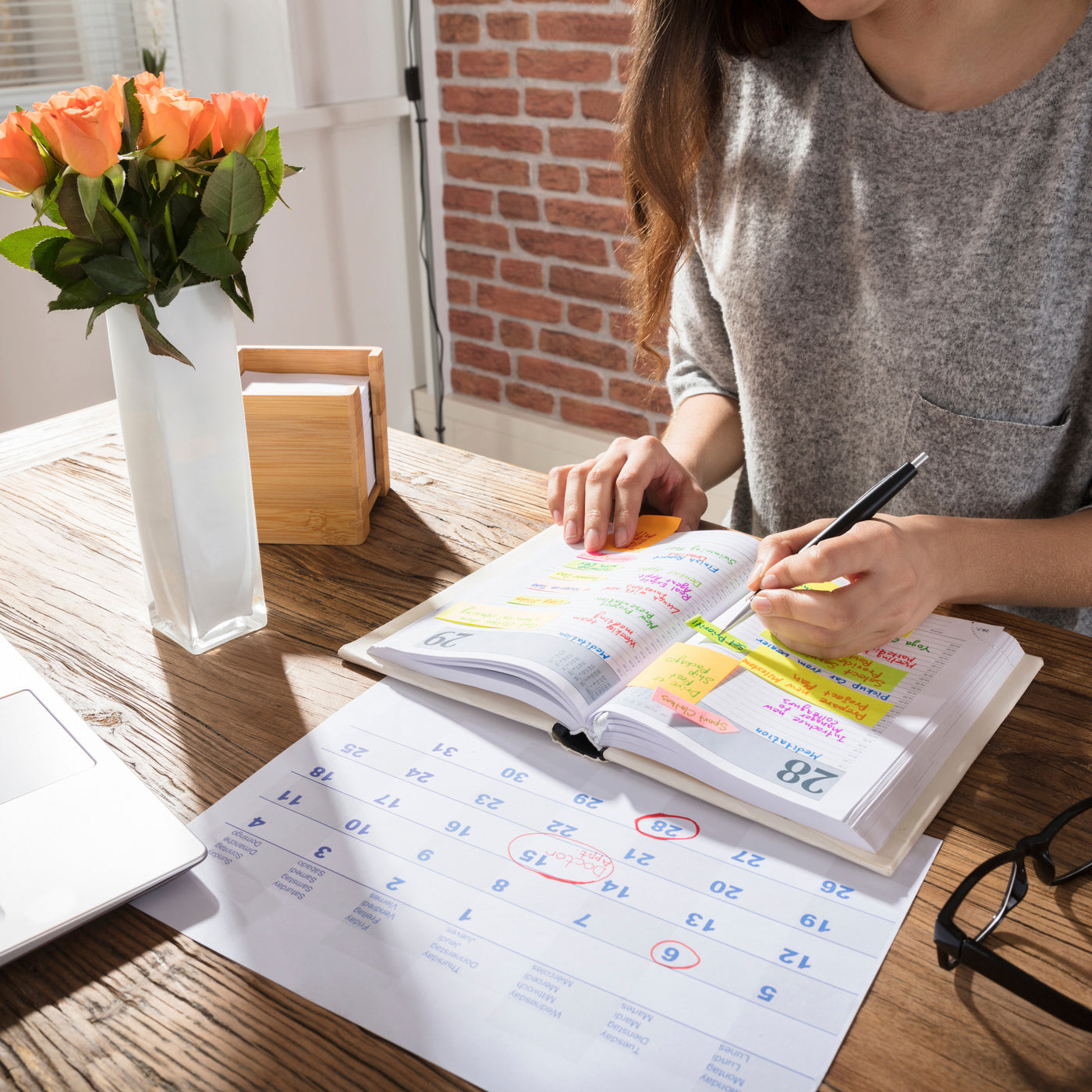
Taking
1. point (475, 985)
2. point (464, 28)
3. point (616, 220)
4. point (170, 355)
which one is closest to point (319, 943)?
point (475, 985)

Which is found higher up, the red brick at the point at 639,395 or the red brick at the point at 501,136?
the red brick at the point at 501,136

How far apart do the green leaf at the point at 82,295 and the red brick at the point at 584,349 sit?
1.74 meters

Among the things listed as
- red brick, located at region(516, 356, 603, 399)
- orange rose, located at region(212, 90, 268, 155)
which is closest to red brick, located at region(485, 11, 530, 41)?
red brick, located at region(516, 356, 603, 399)

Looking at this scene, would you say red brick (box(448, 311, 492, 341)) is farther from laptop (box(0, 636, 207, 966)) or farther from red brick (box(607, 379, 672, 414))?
laptop (box(0, 636, 207, 966))

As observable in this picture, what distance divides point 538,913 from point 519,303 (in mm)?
2064

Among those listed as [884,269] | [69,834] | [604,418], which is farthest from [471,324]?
Result: [69,834]

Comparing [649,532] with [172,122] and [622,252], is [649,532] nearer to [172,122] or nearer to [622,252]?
[172,122]

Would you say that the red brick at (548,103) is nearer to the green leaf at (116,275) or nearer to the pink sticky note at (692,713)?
the green leaf at (116,275)

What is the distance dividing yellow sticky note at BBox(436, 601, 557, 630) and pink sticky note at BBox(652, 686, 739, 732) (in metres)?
0.12

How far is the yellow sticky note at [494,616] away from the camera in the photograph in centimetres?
71

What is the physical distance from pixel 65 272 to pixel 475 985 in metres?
0.50

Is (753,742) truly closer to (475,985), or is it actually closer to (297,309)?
(475,985)

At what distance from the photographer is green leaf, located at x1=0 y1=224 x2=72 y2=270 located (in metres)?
0.63

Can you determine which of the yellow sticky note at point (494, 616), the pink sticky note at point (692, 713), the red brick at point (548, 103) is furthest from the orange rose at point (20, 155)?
the red brick at point (548, 103)
